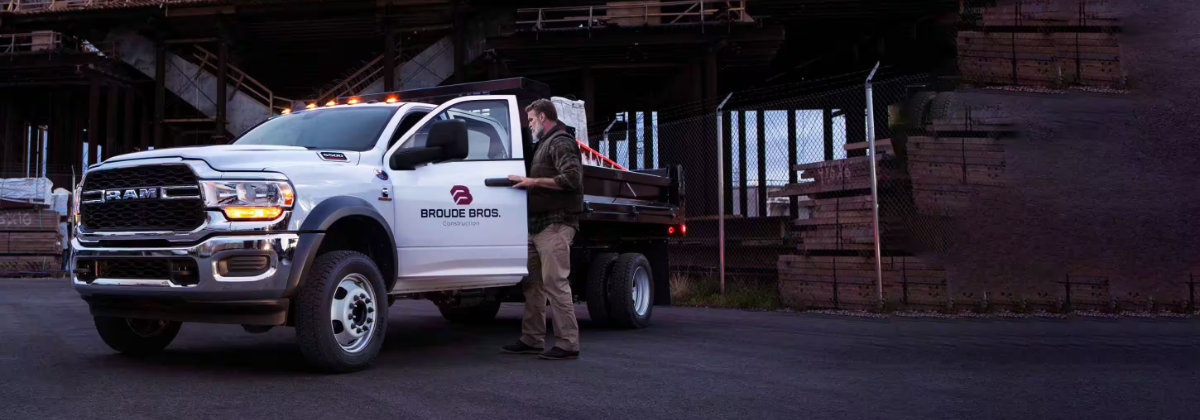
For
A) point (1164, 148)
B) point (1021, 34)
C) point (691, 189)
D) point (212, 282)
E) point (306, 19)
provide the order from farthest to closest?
point (306, 19) → point (691, 189) → point (1021, 34) → point (1164, 148) → point (212, 282)

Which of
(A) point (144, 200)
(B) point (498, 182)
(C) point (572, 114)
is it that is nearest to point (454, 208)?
(B) point (498, 182)

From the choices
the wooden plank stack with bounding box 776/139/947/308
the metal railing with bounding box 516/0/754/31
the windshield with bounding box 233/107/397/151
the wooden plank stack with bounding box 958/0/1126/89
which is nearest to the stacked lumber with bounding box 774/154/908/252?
the wooden plank stack with bounding box 776/139/947/308

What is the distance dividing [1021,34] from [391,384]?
9788mm

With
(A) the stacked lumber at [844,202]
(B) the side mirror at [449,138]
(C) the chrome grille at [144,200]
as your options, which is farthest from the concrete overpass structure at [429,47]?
(C) the chrome grille at [144,200]

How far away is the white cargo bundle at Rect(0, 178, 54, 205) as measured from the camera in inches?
836

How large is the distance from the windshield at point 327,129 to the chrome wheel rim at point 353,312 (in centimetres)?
104

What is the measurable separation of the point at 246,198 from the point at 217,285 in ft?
1.79

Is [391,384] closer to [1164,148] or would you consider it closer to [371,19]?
[1164,148]

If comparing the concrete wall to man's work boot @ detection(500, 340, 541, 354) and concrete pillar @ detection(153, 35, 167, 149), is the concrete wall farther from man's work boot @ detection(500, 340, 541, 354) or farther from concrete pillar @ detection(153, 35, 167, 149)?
man's work boot @ detection(500, 340, 541, 354)

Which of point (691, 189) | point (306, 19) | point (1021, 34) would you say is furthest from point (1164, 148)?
point (306, 19)

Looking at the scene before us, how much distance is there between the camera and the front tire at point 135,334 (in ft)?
20.6

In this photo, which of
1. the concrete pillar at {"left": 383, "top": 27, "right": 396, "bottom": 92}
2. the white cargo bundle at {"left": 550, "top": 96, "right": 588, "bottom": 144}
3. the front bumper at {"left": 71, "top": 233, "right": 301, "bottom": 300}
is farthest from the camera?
the concrete pillar at {"left": 383, "top": 27, "right": 396, "bottom": 92}

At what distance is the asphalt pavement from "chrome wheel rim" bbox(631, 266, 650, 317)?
0.38 metres

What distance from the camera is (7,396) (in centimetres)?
478
